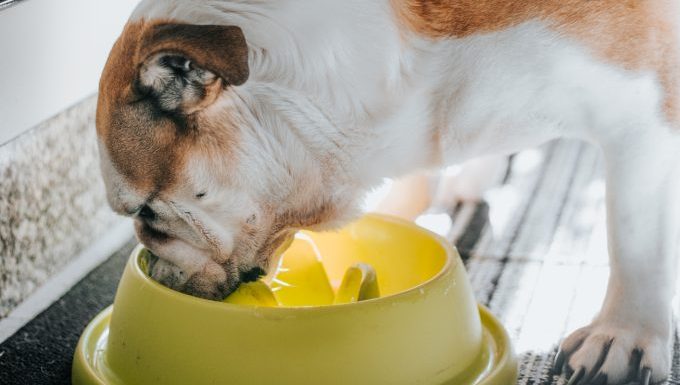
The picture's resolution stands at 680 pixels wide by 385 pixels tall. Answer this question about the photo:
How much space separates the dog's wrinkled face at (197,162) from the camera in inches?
62.6

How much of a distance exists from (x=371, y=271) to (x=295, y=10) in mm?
574

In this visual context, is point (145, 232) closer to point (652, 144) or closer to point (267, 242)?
point (267, 242)

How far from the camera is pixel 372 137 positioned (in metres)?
1.84

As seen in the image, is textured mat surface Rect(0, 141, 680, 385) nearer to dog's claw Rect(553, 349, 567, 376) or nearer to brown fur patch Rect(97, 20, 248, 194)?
dog's claw Rect(553, 349, 567, 376)

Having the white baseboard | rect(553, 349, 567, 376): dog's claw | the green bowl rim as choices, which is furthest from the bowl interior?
the white baseboard

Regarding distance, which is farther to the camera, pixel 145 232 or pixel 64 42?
pixel 64 42

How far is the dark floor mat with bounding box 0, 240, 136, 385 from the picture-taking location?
2.01m

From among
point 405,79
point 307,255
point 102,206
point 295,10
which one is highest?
point 295,10

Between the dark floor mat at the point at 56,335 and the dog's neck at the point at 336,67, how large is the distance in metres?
0.76

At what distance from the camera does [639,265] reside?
1.93m

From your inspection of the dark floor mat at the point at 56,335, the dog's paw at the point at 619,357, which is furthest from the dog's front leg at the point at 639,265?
the dark floor mat at the point at 56,335

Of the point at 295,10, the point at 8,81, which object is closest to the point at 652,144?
the point at 295,10

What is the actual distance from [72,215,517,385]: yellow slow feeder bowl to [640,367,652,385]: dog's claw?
253 mm

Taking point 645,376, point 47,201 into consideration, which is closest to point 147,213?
point 47,201
